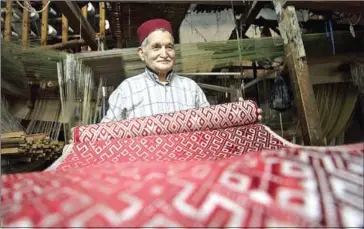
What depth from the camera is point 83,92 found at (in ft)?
11.4

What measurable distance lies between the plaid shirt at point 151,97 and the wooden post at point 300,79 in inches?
28.4

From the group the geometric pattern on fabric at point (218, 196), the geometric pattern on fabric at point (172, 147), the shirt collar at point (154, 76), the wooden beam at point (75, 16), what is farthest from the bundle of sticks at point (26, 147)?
the geometric pattern on fabric at point (218, 196)

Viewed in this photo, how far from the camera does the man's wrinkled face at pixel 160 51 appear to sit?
1942 millimetres

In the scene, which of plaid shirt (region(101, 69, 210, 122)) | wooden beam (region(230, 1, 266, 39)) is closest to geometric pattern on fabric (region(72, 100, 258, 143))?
plaid shirt (region(101, 69, 210, 122))

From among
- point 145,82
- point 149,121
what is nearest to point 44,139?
point 145,82

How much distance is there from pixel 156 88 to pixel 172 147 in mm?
787

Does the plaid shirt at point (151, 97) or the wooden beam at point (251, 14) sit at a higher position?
the wooden beam at point (251, 14)

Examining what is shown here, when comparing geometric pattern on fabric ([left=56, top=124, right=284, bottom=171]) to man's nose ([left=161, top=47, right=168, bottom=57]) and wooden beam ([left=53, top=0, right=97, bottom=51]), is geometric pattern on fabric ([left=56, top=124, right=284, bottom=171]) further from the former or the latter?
wooden beam ([left=53, top=0, right=97, bottom=51])

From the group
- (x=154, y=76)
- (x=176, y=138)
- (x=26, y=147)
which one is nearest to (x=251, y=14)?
(x=154, y=76)

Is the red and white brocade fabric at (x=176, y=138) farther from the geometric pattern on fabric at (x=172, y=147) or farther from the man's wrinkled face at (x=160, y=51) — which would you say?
the man's wrinkled face at (x=160, y=51)

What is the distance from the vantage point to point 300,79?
2256 millimetres

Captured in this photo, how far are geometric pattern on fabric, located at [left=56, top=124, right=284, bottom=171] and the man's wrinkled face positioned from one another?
702 millimetres

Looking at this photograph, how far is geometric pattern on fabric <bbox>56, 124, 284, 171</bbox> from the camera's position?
1209mm

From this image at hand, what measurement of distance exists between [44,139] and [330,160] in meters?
3.06
